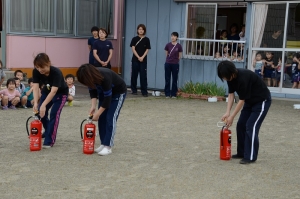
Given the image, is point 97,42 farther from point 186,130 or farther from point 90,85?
point 90,85

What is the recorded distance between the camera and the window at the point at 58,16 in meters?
15.6

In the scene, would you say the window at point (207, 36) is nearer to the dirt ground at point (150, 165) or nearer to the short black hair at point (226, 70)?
the dirt ground at point (150, 165)

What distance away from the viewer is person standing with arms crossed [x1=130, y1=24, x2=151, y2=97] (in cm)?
1420

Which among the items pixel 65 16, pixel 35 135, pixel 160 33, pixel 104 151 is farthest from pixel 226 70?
pixel 65 16

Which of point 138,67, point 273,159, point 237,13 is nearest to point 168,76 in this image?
point 138,67

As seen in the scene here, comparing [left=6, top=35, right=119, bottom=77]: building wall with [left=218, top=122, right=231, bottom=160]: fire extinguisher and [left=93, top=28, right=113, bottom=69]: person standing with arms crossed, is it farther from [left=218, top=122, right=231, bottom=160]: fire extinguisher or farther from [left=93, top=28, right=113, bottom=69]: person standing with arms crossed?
[left=218, top=122, right=231, bottom=160]: fire extinguisher

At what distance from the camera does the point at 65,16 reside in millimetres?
17125

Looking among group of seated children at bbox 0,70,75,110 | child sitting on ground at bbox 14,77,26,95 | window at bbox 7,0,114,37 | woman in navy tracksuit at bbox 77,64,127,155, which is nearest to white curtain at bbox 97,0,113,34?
window at bbox 7,0,114,37

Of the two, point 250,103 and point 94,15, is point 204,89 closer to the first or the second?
point 94,15

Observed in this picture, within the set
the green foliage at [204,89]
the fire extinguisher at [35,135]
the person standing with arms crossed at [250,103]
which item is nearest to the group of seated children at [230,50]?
the green foliage at [204,89]

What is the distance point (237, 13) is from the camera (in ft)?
56.7

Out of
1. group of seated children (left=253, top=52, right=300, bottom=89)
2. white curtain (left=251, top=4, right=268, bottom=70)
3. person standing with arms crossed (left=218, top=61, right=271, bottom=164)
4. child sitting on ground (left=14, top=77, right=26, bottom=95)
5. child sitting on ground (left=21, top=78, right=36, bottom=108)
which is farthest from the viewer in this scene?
white curtain (left=251, top=4, right=268, bottom=70)

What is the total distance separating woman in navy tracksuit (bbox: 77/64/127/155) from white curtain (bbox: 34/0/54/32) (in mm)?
9440

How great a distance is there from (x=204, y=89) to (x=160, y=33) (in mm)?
2157
